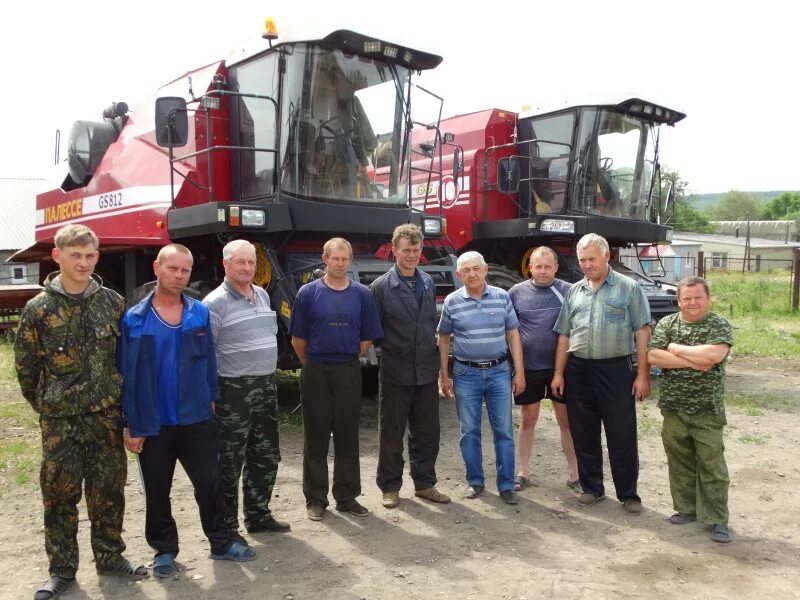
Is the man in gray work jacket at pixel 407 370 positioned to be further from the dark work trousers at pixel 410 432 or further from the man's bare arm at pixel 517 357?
the man's bare arm at pixel 517 357

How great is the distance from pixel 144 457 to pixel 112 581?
0.62 meters

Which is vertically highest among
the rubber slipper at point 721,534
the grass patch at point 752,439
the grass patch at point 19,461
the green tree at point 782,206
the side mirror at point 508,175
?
the green tree at point 782,206

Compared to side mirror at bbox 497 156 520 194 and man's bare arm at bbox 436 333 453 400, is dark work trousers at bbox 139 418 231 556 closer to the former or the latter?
man's bare arm at bbox 436 333 453 400

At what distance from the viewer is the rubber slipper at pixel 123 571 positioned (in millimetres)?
3715

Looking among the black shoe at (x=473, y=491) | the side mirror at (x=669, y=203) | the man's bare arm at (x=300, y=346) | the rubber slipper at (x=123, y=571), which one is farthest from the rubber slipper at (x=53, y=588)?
the side mirror at (x=669, y=203)

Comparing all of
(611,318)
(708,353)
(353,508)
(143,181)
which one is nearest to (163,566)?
(353,508)

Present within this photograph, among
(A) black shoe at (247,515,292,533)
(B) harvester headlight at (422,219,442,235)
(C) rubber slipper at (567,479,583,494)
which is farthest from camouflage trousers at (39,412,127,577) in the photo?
(B) harvester headlight at (422,219,442,235)

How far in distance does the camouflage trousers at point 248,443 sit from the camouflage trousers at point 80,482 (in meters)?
0.57

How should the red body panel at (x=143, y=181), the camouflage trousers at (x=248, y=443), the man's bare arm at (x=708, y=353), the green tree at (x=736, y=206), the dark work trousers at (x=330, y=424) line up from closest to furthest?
the camouflage trousers at (x=248, y=443), the man's bare arm at (x=708, y=353), the dark work trousers at (x=330, y=424), the red body panel at (x=143, y=181), the green tree at (x=736, y=206)

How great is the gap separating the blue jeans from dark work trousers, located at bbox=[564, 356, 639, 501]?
1.38 feet

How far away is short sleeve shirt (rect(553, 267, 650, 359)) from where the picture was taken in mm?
4648

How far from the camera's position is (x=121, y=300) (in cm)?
375

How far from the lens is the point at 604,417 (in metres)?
4.73

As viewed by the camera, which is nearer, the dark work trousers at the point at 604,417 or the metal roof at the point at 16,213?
the dark work trousers at the point at 604,417
